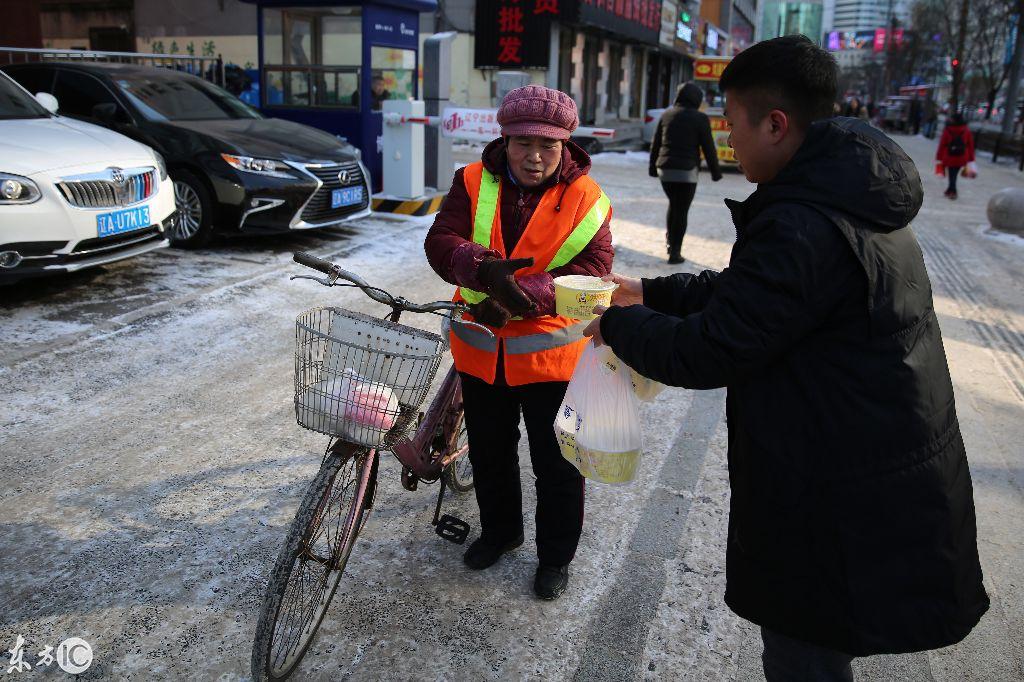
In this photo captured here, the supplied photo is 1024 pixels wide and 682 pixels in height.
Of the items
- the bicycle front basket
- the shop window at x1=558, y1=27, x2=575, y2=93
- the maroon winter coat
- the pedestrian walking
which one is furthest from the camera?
the pedestrian walking

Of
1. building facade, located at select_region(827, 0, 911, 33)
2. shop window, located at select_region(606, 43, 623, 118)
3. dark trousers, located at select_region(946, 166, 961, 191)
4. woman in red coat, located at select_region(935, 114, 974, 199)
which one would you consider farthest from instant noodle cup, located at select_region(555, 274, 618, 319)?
building facade, located at select_region(827, 0, 911, 33)

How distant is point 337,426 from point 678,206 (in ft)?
22.5

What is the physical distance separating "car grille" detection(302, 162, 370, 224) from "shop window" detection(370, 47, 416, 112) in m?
2.51

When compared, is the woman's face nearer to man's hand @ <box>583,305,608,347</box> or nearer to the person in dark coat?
man's hand @ <box>583,305,608,347</box>

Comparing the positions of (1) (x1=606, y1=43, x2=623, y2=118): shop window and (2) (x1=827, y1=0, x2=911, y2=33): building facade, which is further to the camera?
(2) (x1=827, y1=0, x2=911, y2=33): building facade

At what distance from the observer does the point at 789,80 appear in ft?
5.70

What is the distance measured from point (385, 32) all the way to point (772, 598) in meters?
10.4

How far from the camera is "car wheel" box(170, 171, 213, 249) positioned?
7879 millimetres

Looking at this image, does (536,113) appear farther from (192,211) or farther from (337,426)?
(192,211)

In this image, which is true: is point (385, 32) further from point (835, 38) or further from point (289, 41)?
point (835, 38)

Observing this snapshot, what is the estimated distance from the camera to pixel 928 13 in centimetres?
5753

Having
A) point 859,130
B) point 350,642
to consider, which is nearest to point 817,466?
point 859,130

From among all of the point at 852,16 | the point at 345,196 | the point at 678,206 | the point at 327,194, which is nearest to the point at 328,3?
the point at 345,196

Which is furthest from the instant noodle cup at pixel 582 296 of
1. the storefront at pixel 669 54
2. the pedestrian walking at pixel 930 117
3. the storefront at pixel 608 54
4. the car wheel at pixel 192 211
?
the pedestrian walking at pixel 930 117
